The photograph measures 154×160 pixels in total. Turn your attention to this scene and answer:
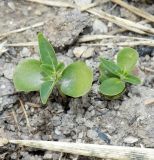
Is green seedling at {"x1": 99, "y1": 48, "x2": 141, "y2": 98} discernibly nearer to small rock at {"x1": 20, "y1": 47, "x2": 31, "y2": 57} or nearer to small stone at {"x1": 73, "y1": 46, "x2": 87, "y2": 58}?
small stone at {"x1": 73, "y1": 46, "x2": 87, "y2": 58}

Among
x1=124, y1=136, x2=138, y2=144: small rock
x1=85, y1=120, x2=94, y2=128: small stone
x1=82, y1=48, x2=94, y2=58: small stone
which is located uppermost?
x1=82, y1=48, x2=94, y2=58: small stone

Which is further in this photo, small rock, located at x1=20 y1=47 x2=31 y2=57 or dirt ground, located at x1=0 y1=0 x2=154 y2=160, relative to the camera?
small rock, located at x1=20 y1=47 x2=31 y2=57

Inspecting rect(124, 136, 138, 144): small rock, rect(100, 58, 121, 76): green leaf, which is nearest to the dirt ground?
rect(124, 136, 138, 144): small rock

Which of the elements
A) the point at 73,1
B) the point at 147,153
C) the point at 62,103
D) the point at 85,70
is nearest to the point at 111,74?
the point at 85,70

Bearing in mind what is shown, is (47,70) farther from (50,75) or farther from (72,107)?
(72,107)

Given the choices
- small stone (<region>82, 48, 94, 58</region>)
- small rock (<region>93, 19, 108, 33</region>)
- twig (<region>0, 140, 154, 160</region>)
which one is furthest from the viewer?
small rock (<region>93, 19, 108, 33</region>)

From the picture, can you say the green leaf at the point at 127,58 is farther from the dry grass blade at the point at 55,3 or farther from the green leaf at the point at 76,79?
the dry grass blade at the point at 55,3

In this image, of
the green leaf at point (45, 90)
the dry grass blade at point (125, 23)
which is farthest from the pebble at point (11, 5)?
the green leaf at point (45, 90)
